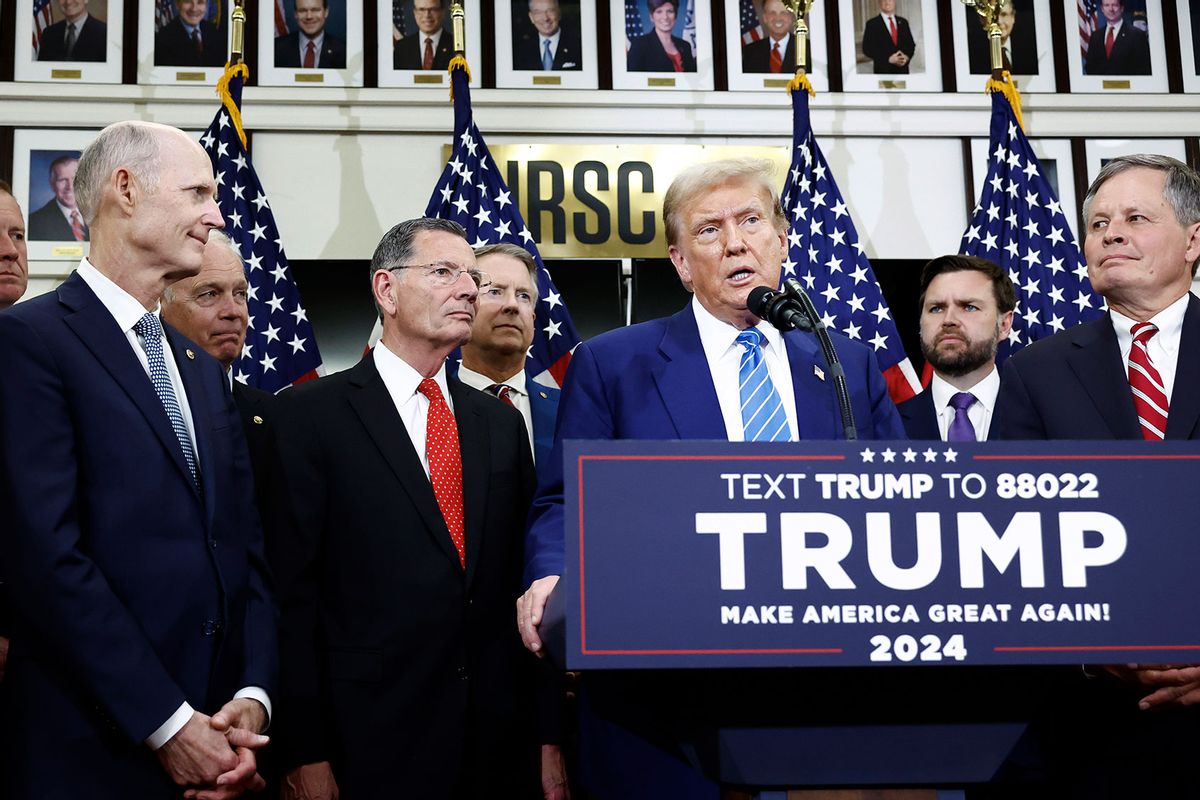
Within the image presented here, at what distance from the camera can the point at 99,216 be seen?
6.86ft

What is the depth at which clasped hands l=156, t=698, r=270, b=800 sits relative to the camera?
1812mm

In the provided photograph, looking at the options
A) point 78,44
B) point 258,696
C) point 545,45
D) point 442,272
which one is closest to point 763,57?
point 545,45

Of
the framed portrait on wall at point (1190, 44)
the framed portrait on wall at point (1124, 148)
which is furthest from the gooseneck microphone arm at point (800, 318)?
the framed portrait on wall at point (1190, 44)

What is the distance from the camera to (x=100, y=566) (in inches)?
73.0

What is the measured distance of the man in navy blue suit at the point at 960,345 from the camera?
371cm

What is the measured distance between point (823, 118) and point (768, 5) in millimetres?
573

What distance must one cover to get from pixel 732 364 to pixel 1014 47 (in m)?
3.85

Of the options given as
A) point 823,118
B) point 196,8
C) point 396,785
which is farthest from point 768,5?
point 396,785

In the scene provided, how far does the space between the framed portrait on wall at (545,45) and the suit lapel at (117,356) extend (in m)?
3.37

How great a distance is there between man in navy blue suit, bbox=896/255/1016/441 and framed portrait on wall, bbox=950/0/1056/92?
5.44ft

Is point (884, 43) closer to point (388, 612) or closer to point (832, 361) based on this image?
point (388, 612)

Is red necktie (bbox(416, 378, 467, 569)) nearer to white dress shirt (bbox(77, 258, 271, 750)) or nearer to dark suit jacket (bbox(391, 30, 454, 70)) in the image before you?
white dress shirt (bbox(77, 258, 271, 750))

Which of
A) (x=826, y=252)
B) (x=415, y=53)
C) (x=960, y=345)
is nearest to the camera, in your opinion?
(x=960, y=345)

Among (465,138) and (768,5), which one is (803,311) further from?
(768,5)
